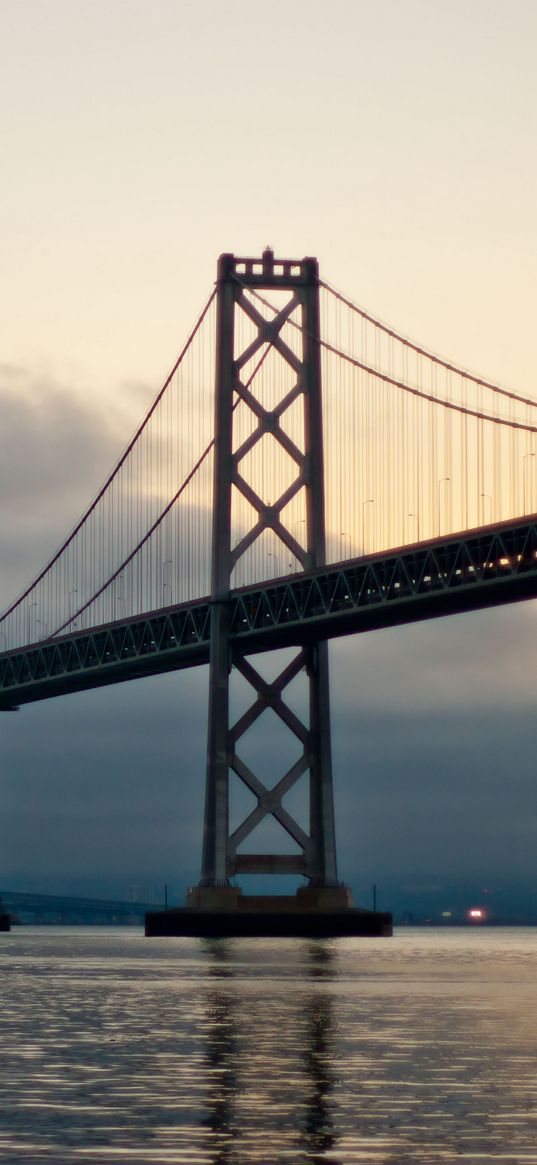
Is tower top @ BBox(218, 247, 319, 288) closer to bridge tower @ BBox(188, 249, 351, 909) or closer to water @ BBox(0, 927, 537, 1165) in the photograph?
bridge tower @ BBox(188, 249, 351, 909)

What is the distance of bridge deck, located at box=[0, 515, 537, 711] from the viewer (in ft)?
163

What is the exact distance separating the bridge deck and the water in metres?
17.7

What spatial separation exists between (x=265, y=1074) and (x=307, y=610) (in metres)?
40.5

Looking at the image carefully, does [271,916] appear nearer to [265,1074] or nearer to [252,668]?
[252,668]

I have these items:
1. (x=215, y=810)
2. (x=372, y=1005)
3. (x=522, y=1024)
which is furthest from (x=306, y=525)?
(x=522, y=1024)

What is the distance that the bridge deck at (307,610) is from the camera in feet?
163

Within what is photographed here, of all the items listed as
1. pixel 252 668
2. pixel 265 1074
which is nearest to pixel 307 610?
pixel 252 668

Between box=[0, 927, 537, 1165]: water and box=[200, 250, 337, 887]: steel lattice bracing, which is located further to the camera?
box=[200, 250, 337, 887]: steel lattice bracing

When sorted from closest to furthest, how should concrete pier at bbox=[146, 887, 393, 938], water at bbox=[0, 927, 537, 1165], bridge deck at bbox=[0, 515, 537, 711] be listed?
water at bbox=[0, 927, 537, 1165] < bridge deck at bbox=[0, 515, 537, 711] < concrete pier at bbox=[146, 887, 393, 938]

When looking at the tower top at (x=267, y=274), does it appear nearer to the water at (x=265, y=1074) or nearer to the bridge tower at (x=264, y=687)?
the bridge tower at (x=264, y=687)

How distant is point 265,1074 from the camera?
1669 cm

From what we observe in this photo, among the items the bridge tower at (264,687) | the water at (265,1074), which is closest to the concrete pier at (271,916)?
the bridge tower at (264,687)

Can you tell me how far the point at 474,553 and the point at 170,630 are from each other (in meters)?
14.5

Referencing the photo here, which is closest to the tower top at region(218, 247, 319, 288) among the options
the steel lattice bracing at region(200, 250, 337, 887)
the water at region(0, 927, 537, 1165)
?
the steel lattice bracing at region(200, 250, 337, 887)
